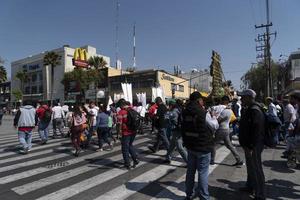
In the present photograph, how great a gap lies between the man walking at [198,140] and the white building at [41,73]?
63014 mm

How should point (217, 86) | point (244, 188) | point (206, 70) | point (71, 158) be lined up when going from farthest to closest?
point (206, 70)
point (217, 86)
point (71, 158)
point (244, 188)

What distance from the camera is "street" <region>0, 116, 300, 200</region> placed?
584 centimetres

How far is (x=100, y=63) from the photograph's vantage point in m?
58.9

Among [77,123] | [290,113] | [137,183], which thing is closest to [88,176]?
[137,183]

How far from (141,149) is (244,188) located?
574 cm

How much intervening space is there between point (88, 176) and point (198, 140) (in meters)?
3.40

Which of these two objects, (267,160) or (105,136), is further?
(105,136)

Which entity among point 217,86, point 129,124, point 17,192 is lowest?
point 17,192

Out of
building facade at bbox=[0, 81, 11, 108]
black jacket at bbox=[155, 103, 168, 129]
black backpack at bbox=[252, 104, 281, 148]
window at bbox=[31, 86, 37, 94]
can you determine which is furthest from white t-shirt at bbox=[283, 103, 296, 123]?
building facade at bbox=[0, 81, 11, 108]

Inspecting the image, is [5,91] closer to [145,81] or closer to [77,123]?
[145,81]

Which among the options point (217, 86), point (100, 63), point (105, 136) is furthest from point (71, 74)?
point (105, 136)

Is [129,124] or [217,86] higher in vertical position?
[217,86]

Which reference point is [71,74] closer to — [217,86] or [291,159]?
[217,86]

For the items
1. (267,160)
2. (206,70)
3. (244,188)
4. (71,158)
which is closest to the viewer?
(244,188)
